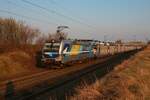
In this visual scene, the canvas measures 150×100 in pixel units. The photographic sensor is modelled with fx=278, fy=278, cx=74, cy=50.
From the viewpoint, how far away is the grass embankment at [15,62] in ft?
74.9

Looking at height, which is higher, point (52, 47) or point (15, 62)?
point (52, 47)

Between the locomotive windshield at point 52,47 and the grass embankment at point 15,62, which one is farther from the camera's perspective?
the locomotive windshield at point 52,47

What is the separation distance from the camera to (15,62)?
25.3 metres

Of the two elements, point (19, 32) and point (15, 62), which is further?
point (19, 32)

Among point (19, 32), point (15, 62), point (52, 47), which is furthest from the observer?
point (19, 32)

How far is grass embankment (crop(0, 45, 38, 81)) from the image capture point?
22.8 m

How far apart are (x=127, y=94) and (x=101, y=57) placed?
37.8 meters

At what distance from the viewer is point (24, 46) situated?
31.6 meters

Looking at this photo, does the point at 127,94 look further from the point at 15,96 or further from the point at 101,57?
the point at 101,57

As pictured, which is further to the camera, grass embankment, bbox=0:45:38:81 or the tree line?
the tree line

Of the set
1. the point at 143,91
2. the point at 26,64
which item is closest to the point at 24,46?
the point at 26,64

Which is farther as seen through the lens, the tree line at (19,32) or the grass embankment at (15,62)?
the tree line at (19,32)

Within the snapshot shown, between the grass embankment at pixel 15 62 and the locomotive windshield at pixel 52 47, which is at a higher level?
the locomotive windshield at pixel 52 47

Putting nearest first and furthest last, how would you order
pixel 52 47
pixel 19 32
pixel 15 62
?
pixel 15 62
pixel 52 47
pixel 19 32
